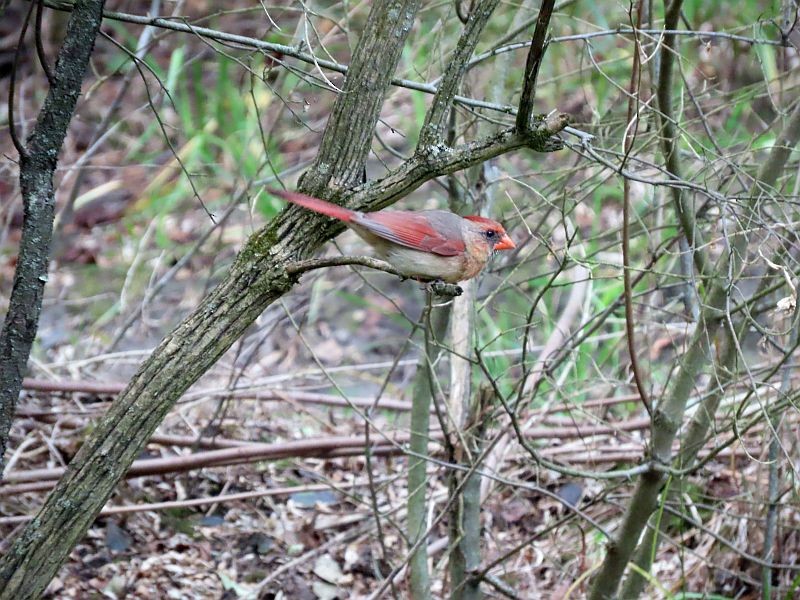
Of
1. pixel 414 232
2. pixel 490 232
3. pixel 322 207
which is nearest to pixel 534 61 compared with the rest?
pixel 322 207

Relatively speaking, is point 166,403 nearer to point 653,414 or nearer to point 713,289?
point 653,414

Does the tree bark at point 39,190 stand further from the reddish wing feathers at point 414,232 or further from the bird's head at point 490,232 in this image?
the bird's head at point 490,232

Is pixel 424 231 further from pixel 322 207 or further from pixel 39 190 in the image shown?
pixel 39 190

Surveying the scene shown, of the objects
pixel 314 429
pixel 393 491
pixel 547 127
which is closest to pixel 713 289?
pixel 547 127

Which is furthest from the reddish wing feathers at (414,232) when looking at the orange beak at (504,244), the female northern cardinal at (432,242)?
the orange beak at (504,244)

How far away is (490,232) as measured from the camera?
10.3 feet

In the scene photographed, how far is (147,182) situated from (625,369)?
5062 mm

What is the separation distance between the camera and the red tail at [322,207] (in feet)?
7.29

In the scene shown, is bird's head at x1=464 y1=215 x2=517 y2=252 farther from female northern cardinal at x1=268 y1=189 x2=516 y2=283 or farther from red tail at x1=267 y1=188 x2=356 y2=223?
red tail at x1=267 y1=188 x2=356 y2=223

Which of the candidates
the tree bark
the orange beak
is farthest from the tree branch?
the orange beak

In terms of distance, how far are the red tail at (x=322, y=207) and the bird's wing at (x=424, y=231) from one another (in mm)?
417

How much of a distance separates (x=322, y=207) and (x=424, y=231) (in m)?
0.71

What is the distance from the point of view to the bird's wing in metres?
2.80

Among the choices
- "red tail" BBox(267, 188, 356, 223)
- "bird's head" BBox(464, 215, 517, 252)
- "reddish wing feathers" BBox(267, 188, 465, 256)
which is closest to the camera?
"red tail" BBox(267, 188, 356, 223)
